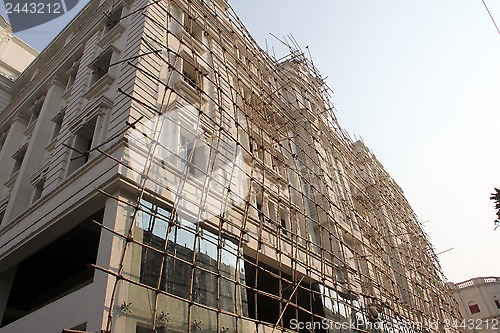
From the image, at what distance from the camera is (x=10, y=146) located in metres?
13.2

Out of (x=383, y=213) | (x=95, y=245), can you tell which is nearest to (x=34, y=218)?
(x=95, y=245)

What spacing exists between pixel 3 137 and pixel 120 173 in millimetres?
11650

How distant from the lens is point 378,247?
14.5 m

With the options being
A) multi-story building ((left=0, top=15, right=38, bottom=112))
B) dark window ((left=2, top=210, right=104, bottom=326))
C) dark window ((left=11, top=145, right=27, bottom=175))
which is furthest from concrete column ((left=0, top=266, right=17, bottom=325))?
multi-story building ((left=0, top=15, right=38, bottom=112))

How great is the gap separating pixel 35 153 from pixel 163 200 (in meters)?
6.24

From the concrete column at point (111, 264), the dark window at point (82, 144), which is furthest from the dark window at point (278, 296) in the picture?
the dark window at point (82, 144)

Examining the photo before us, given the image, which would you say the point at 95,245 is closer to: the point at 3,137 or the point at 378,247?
the point at 3,137

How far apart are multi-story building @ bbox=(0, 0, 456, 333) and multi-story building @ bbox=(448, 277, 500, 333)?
19.4 m

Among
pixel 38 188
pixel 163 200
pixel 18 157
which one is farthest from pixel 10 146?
pixel 163 200

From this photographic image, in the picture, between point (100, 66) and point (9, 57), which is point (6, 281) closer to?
point (100, 66)

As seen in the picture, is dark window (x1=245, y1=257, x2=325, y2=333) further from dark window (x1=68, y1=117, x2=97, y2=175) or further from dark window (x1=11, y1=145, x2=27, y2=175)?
dark window (x1=11, y1=145, x2=27, y2=175)

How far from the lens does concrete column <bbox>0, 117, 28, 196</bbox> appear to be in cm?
1247

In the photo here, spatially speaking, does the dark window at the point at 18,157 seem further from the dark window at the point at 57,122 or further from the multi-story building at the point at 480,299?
the multi-story building at the point at 480,299

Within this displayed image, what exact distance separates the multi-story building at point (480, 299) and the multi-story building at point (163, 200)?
19.4 meters
